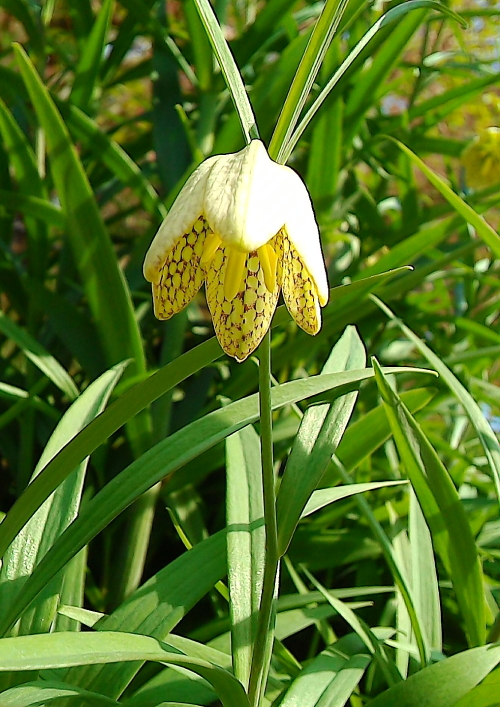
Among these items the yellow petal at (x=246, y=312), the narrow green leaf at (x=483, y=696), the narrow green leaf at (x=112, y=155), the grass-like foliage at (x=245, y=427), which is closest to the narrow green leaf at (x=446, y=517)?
the grass-like foliage at (x=245, y=427)

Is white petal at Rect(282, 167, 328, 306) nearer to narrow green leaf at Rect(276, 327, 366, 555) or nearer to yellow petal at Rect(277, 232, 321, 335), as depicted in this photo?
yellow petal at Rect(277, 232, 321, 335)

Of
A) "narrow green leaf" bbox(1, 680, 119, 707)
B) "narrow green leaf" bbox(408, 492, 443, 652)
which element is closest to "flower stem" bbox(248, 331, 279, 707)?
"narrow green leaf" bbox(1, 680, 119, 707)

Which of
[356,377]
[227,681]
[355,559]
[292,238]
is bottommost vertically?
[355,559]

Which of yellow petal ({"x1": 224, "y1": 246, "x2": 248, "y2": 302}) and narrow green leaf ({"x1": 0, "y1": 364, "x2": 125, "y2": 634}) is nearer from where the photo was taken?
yellow petal ({"x1": 224, "y1": 246, "x2": 248, "y2": 302})

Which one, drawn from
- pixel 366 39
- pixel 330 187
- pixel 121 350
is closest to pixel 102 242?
pixel 121 350

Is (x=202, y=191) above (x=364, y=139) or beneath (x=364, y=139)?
above

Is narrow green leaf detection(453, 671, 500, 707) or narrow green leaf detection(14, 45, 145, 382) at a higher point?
narrow green leaf detection(14, 45, 145, 382)

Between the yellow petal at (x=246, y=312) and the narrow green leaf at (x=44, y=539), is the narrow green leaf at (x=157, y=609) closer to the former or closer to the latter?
the narrow green leaf at (x=44, y=539)

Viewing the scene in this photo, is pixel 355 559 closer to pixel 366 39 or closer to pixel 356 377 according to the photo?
pixel 356 377

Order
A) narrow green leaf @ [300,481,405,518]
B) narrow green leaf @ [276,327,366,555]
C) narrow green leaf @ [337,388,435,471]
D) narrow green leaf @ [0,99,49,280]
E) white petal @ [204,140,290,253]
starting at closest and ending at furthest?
white petal @ [204,140,290,253] → narrow green leaf @ [276,327,366,555] → narrow green leaf @ [300,481,405,518] → narrow green leaf @ [337,388,435,471] → narrow green leaf @ [0,99,49,280]
